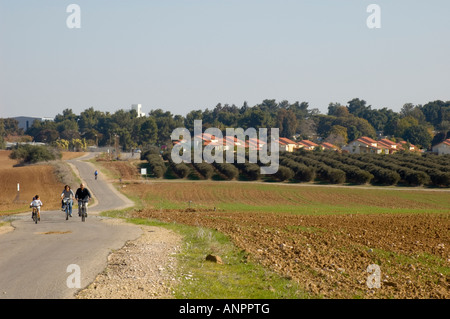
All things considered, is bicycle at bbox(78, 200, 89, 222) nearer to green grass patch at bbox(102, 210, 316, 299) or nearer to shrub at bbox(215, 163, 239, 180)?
green grass patch at bbox(102, 210, 316, 299)

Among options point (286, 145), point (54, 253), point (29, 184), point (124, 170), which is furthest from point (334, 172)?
point (286, 145)

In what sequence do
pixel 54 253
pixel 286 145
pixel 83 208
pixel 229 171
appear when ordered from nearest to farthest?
pixel 54 253, pixel 83 208, pixel 229 171, pixel 286 145

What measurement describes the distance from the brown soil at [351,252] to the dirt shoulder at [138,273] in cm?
261

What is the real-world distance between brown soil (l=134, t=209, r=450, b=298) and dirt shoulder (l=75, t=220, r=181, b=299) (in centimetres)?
261

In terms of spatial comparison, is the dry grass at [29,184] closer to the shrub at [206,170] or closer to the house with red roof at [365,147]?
the shrub at [206,170]

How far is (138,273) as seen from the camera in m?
12.2

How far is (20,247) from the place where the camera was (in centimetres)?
1583

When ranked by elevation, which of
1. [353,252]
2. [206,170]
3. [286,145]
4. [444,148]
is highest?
[286,145]

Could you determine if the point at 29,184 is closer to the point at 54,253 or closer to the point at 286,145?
the point at 54,253

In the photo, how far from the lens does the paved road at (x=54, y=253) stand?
1060cm

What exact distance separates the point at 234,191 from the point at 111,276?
52.5 metres

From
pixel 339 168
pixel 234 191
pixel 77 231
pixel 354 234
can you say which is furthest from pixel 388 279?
pixel 339 168

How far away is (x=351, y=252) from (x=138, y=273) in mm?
7844

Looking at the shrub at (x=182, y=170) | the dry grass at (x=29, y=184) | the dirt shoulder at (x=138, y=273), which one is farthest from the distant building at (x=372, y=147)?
the dirt shoulder at (x=138, y=273)
